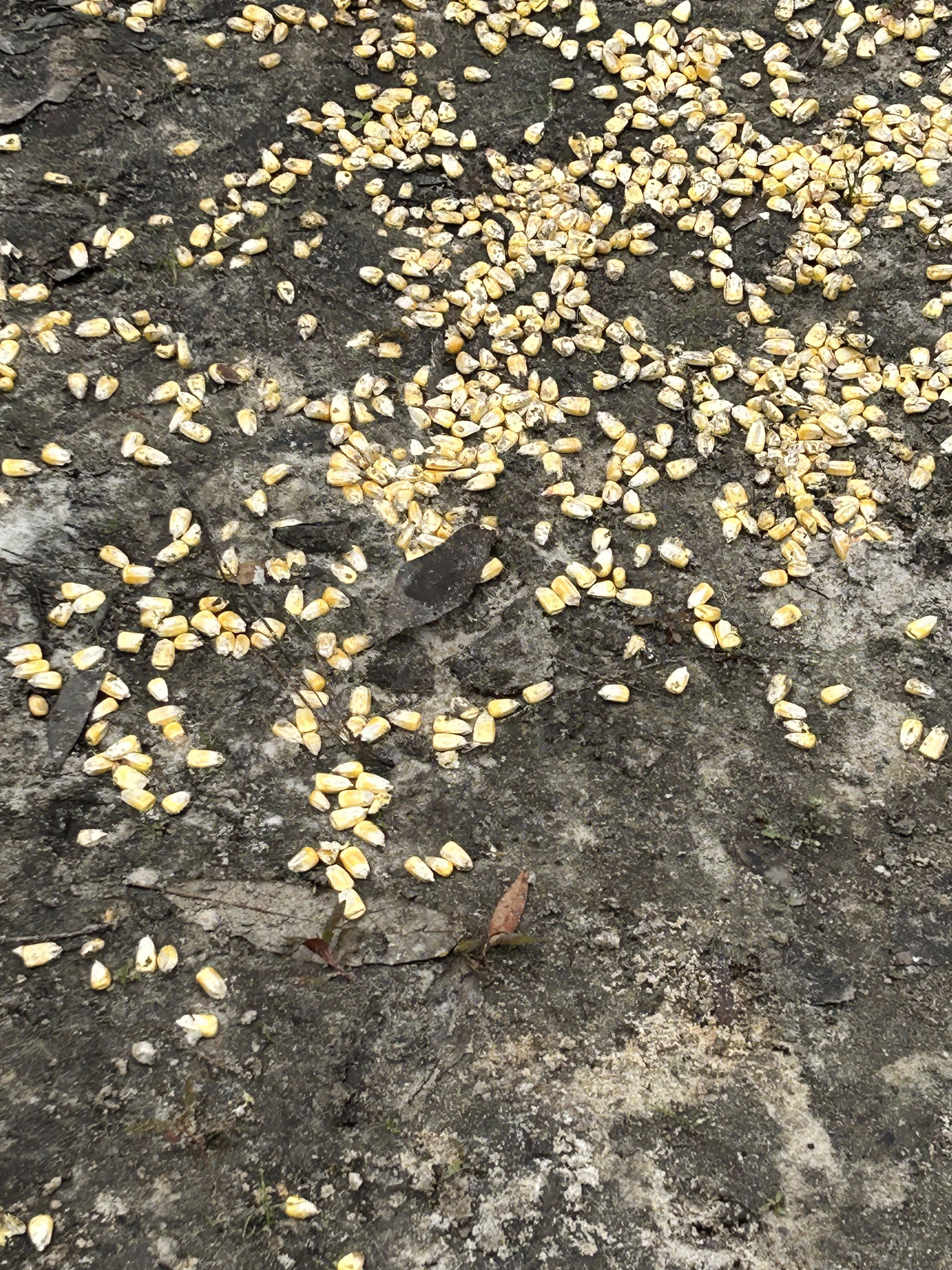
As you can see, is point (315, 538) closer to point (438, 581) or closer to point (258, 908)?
point (438, 581)

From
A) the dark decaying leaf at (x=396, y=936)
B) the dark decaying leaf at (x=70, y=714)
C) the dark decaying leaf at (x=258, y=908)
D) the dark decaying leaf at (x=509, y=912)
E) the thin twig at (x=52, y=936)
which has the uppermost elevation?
the dark decaying leaf at (x=70, y=714)

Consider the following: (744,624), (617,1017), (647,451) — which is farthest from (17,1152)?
(647,451)

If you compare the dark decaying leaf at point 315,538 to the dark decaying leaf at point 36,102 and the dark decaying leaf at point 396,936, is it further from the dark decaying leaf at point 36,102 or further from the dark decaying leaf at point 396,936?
the dark decaying leaf at point 36,102

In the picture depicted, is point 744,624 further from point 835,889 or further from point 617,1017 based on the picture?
point 617,1017

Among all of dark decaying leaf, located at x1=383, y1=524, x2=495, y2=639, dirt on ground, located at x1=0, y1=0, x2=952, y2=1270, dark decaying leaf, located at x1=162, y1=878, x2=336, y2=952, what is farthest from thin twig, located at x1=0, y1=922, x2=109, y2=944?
dark decaying leaf, located at x1=383, y1=524, x2=495, y2=639

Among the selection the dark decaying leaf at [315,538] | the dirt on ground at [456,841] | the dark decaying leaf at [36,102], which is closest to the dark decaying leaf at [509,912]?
the dirt on ground at [456,841]

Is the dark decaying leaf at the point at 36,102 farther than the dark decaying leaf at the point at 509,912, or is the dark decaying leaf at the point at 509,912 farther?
the dark decaying leaf at the point at 36,102

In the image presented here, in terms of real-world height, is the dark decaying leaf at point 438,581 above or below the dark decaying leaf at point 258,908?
above
